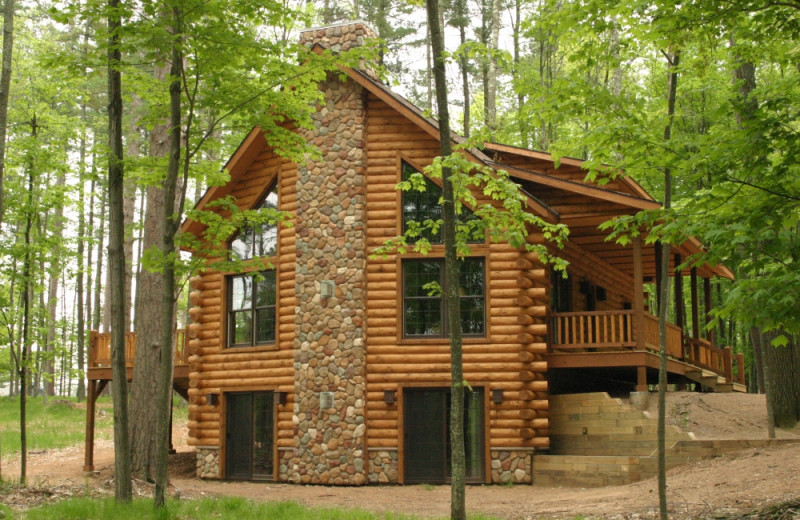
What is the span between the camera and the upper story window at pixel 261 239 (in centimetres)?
1795

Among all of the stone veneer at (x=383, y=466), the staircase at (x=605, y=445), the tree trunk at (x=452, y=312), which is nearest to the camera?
the tree trunk at (x=452, y=312)

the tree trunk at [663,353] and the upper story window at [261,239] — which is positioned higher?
the upper story window at [261,239]

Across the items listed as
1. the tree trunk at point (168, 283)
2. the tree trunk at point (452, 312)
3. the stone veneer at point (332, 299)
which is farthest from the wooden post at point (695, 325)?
the tree trunk at point (168, 283)

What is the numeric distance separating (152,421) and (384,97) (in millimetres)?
8374

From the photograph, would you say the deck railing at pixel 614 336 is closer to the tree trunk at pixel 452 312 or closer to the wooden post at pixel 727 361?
the wooden post at pixel 727 361

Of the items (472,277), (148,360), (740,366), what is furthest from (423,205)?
(740,366)

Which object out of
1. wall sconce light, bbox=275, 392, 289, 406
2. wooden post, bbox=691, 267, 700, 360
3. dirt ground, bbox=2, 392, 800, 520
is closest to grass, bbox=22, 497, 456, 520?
dirt ground, bbox=2, 392, 800, 520

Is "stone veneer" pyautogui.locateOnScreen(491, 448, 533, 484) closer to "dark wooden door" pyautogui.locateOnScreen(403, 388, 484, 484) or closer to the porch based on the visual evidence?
"dark wooden door" pyautogui.locateOnScreen(403, 388, 484, 484)

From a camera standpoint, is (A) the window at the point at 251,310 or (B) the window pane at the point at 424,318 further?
(A) the window at the point at 251,310

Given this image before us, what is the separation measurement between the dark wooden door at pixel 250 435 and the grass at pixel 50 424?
8.40m

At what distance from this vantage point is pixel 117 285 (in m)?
11.0

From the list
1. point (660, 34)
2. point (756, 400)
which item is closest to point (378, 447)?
point (756, 400)

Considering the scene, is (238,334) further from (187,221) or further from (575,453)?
(575,453)

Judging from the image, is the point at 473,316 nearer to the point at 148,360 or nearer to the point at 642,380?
the point at 642,380
